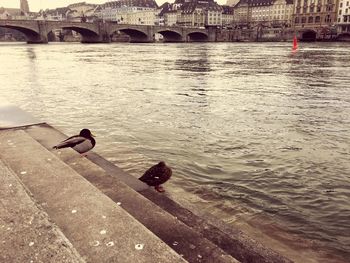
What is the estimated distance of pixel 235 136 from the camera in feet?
26.2

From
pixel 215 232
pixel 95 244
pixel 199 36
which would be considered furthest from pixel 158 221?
pixel 199 36

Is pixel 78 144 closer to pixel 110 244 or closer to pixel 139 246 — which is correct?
pixel 110 244

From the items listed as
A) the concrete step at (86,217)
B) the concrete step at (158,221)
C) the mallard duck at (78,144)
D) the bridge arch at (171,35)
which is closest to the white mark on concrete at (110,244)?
the concrete step at (86,217)

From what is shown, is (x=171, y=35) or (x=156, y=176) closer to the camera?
(x=156, y=176)

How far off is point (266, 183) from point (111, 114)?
19.2ft

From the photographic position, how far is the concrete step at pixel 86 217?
2523mm

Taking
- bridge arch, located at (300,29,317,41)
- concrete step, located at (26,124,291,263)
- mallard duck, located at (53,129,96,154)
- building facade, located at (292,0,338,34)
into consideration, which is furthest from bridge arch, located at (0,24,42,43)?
concrete step, located at (26,124,291,263)

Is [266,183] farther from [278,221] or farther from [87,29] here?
[87,29]

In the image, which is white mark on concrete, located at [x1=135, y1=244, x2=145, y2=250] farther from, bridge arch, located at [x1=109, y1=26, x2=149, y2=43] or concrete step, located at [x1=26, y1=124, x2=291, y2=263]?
bridge arch, located at [x1=109, y1=26, x2=149, y2=43]

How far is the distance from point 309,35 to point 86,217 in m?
109

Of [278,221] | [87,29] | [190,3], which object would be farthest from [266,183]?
[190,3]

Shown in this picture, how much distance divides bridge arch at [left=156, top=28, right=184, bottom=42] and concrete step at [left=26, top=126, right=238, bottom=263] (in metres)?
92.8

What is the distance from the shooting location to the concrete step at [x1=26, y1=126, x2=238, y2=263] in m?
2.79

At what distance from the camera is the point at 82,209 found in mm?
3127
